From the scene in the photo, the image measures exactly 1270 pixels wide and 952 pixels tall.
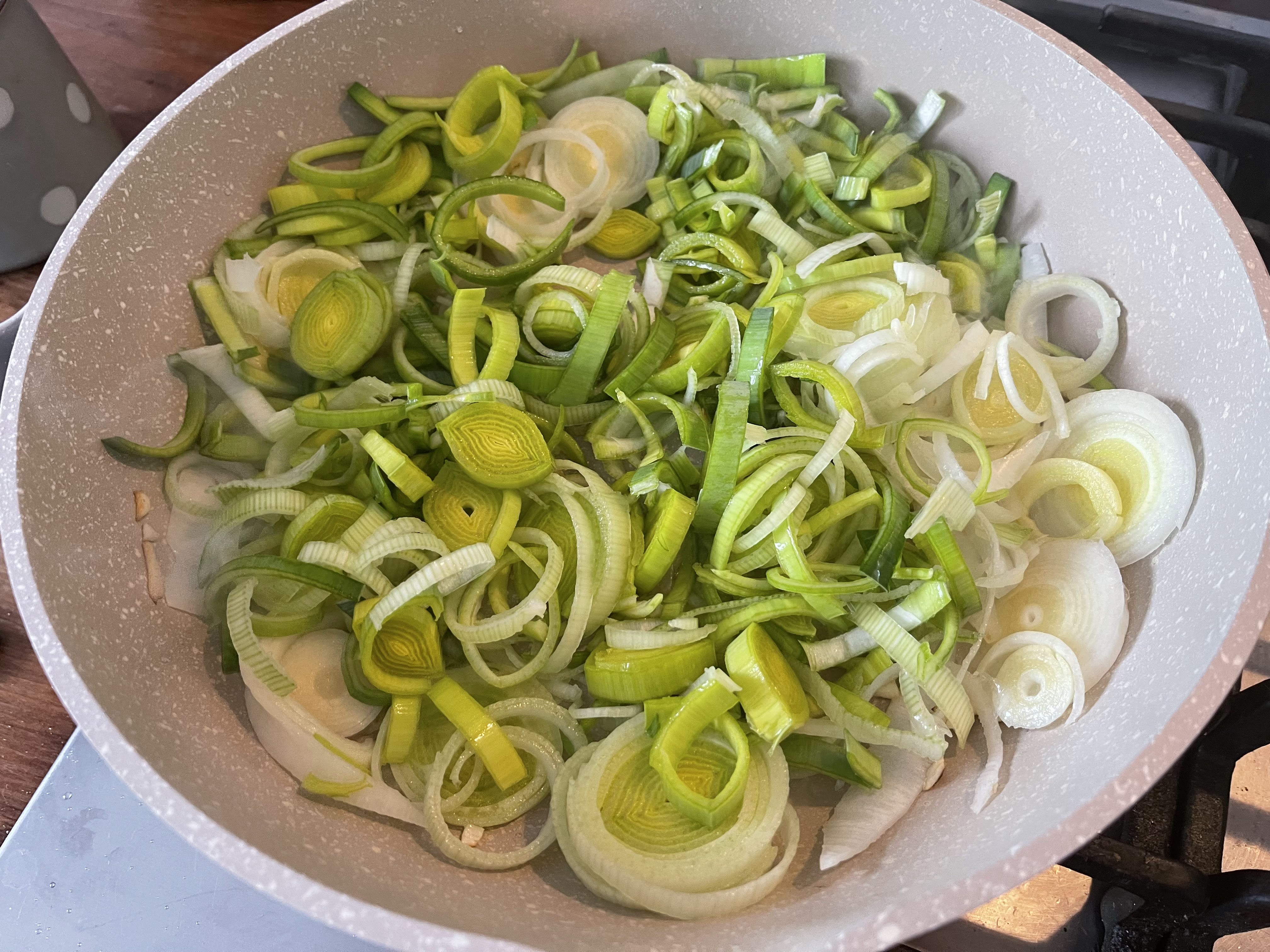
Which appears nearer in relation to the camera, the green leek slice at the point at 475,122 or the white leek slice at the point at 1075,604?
the white leek slice at the point at 1075,604

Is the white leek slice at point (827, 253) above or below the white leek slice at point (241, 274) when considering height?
above

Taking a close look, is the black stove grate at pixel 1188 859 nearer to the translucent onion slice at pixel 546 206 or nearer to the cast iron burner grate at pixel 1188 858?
the cast iron burner grate at pixel 1188 858

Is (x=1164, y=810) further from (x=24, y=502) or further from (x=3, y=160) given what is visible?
(x=3, y=160)

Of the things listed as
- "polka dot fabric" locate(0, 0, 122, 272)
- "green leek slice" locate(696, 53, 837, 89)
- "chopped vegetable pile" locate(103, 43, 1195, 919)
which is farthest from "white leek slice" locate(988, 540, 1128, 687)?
"polka dot fabric" locate(0, 0, 122, 272)

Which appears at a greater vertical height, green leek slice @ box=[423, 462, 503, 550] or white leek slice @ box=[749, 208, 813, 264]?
white leek slice @ box=[749, 208, 813, 264]

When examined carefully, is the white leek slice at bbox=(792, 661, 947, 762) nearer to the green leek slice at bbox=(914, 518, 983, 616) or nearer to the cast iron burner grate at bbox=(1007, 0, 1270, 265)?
the green leek slice at bbox=(914, 518, 983, 616)

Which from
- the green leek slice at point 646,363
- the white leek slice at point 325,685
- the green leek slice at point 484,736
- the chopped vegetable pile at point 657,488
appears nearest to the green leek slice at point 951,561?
the chopped vegetable pile at point 657,488
